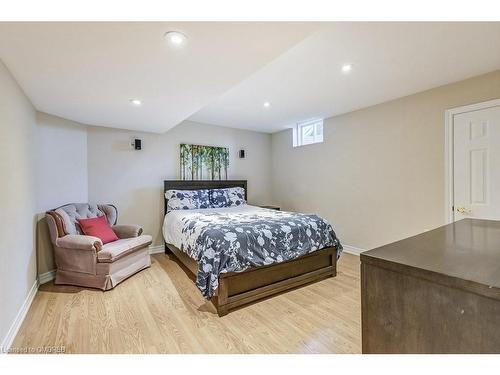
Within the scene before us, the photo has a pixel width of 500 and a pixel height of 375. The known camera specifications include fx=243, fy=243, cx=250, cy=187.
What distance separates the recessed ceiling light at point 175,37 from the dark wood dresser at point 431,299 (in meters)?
1.52

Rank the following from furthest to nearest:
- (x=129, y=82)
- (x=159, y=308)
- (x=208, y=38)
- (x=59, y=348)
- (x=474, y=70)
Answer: (x=474, y=70), (x=159, y=308), (x=129, y=82), (x=59, y=348), (x=208, y=38)

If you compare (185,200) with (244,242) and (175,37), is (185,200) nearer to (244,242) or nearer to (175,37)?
(244,242)

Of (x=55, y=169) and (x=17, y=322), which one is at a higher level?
(x=55, y=169)

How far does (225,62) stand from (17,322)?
2617 mm

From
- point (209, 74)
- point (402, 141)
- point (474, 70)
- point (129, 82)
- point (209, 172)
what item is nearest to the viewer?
point (209, 74)

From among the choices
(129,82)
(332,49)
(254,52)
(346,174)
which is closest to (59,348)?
(129,82)

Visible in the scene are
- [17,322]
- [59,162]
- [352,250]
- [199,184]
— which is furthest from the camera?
[199,184]

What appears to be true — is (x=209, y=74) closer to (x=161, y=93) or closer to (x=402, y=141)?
(x=161, y=93)

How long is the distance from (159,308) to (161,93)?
6.76 ft

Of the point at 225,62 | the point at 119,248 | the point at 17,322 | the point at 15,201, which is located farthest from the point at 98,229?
the point at 225,62

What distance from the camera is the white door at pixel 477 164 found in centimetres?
254

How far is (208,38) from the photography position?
4.82 feet

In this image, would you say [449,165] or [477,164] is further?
[449,165]

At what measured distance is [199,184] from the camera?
4430 mm
